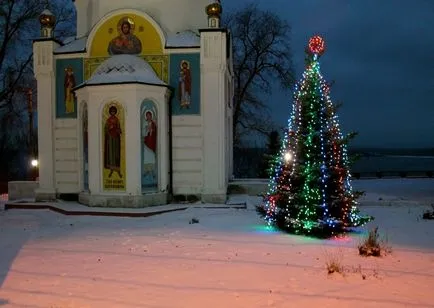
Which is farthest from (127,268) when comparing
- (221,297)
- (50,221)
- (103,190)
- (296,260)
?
(103,190)

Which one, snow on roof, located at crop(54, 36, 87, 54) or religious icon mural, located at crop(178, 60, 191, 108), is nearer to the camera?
religious icon mural, located at crop(178, 60, 191, 108)

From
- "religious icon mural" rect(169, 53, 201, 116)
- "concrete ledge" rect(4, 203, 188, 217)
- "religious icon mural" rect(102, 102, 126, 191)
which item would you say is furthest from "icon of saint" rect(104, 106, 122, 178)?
"religious icon mural" rect(169, 53, 201, 116)

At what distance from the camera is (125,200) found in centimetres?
1529

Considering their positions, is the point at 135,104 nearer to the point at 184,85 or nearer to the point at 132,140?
the point at 132,140

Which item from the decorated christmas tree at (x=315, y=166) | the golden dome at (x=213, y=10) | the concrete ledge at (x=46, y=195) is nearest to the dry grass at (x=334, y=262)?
the decorated christmas tree at (x=315, y=166)

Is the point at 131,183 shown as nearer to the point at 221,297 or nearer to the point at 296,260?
the point at 296,260

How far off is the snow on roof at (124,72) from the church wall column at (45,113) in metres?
1.98

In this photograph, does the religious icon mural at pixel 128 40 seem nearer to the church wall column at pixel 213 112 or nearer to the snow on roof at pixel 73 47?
the snow on roof at pixel 73 47

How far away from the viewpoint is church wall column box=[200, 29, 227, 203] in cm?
1603

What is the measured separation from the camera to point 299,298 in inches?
242

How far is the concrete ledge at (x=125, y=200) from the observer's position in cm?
1526

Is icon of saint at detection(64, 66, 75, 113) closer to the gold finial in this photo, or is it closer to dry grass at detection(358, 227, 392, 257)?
the gold finial

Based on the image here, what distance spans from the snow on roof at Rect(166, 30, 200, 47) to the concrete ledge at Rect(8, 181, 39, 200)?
843cm

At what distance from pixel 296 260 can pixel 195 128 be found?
894 cm
